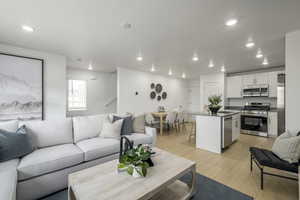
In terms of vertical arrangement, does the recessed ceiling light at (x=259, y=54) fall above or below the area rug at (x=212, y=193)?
above

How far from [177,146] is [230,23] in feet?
9.79

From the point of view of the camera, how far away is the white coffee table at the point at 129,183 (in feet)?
3.71

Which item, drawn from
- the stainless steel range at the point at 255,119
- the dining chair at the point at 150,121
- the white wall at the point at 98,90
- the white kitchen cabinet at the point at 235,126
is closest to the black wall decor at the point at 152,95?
the dining chair at the point at 150,121

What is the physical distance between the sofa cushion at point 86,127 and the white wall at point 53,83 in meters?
1.41

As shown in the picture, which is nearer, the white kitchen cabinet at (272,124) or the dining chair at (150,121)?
the white kitchen cabinet at (272,124)

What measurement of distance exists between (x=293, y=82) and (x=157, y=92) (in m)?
4.66

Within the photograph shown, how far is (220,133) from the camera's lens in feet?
10.3

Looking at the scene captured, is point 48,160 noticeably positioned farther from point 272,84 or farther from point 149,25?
point 272,84

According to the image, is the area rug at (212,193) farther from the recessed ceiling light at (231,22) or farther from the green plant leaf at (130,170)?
the recessed ceiling light at (231,22)

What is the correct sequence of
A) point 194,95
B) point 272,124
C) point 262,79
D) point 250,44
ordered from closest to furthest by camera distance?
point 250,44, point 272,124, point 262,79, point 194,95

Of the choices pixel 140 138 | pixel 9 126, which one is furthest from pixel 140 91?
pixel 9 126

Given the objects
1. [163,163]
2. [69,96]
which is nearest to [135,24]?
[163,163]

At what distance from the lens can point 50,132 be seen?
2225mm

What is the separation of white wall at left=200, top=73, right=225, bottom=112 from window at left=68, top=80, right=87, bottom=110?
18.2ft
